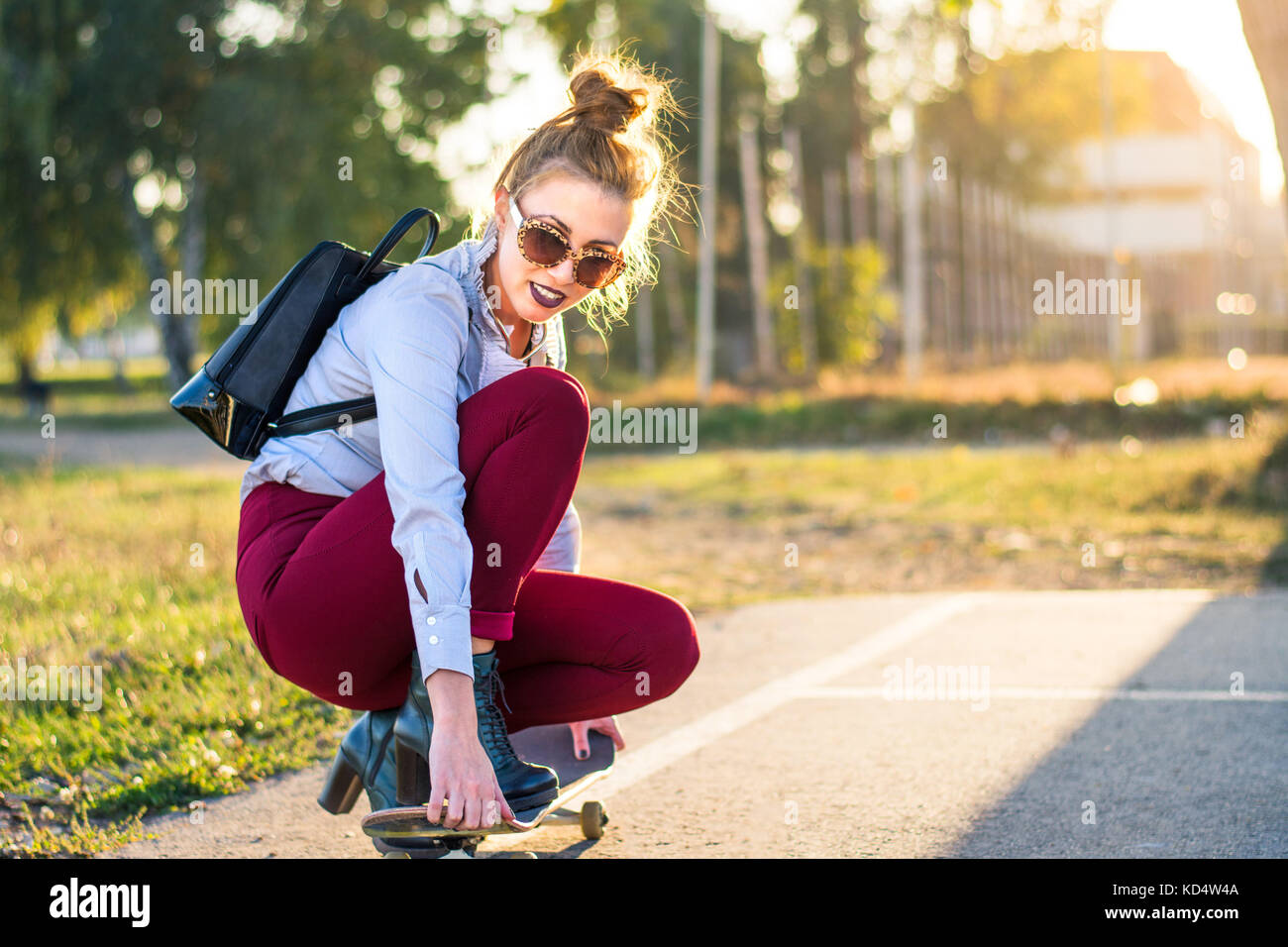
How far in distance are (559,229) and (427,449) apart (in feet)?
1.90

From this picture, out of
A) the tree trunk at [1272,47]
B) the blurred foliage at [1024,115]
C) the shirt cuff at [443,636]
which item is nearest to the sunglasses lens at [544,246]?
the shirt cuff at [443,636]

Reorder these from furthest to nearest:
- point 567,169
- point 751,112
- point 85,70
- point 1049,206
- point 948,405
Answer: point 1049,206
point 751,112
point 85,70
point 948,405
point 567,169

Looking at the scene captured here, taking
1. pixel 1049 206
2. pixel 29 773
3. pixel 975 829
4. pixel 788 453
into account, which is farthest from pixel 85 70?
pixel 1049 206

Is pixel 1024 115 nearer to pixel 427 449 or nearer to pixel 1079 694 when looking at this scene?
pixel 1079 694

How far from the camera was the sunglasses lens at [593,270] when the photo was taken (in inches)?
108

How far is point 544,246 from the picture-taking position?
8.93ft

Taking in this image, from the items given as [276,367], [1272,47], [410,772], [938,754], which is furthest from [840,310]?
[410,772]

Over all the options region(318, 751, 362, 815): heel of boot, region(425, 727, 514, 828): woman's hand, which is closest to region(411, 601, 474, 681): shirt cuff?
region(425, 727, 514, 828): woman's hand

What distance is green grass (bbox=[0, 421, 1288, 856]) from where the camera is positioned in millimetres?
3812

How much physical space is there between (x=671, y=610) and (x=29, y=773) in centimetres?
202

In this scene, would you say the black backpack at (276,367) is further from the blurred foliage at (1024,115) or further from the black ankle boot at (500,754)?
the blurred foliage at (1024,115)

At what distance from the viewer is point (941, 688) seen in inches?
186

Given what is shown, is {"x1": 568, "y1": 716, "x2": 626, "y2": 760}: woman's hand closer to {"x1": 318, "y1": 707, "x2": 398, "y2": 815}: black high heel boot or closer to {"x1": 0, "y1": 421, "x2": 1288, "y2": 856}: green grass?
{"x1": 318, "y1": 707, "x2": 398, "y2": 815}: black high heel boot
